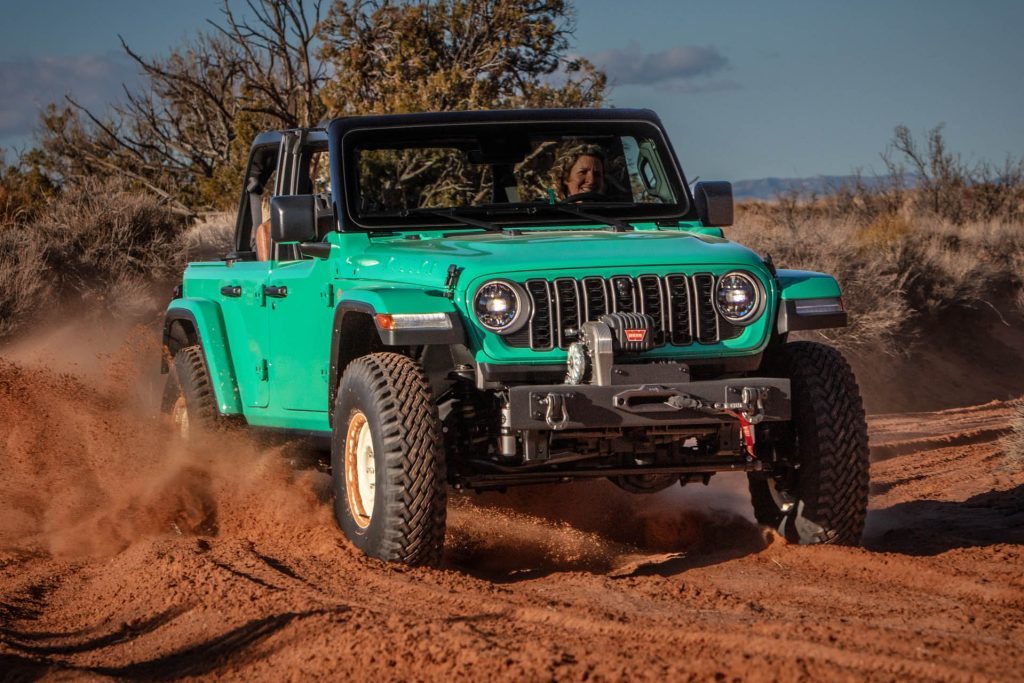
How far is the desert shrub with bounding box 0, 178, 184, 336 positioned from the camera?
1583cm

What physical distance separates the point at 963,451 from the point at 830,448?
5.50 meters

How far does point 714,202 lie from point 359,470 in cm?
234

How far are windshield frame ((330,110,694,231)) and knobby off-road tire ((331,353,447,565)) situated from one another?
1.11 meters

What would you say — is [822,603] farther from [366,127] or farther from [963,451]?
[963,451]

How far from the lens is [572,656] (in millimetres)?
4160

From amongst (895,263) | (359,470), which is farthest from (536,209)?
(895,263)

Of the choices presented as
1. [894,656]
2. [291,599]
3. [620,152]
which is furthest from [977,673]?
[620,152]

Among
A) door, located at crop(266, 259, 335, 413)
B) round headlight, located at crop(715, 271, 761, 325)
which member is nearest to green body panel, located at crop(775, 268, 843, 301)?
round headlight, located at crop(715, 271, 761, 325)

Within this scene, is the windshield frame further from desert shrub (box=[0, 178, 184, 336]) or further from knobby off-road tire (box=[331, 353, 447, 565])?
desert shrub (box=[0, 178, 184, 336])

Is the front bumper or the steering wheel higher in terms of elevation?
the steering wheel

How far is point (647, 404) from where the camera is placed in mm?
5543

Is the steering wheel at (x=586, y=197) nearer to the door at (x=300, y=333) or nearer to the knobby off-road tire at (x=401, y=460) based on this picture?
the door at (x=300, y=333)

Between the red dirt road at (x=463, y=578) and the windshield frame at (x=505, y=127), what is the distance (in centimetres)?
150

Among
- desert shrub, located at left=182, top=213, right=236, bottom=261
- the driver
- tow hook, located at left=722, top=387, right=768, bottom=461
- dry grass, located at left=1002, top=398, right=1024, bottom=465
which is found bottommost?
dry grass, located at left=1002, top=398, right=1024, bottom=465
